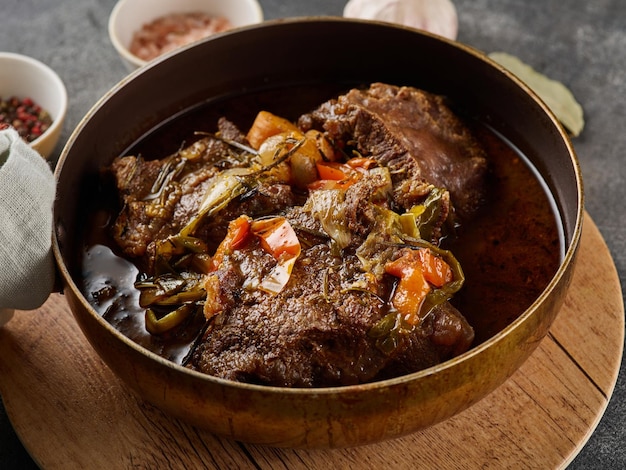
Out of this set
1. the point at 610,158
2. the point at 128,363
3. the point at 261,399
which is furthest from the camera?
the point at 610,158

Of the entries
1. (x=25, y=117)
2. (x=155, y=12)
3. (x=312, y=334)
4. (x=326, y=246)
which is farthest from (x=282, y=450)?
(x=155, y=12)

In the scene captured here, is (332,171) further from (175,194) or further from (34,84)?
(34,84)

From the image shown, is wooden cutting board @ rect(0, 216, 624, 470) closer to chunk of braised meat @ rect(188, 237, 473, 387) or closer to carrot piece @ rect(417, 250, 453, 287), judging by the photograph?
chunk of braised meat @ rect(188, 237, 473, 387)

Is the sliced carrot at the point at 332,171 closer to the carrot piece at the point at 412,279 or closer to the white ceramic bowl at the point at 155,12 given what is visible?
the carrot piece at the point at 412,279

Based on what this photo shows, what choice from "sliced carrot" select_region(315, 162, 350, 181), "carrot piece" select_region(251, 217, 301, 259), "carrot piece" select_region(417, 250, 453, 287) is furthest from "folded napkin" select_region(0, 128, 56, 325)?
"carrot piece" select_region(417, 250, 453, 287)

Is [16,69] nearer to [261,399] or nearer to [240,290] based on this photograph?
[240,290]

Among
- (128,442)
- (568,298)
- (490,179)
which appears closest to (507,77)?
(490,179)

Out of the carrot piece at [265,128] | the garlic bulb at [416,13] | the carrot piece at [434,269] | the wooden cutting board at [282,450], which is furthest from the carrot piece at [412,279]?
the garlic bulb at [416,13]
